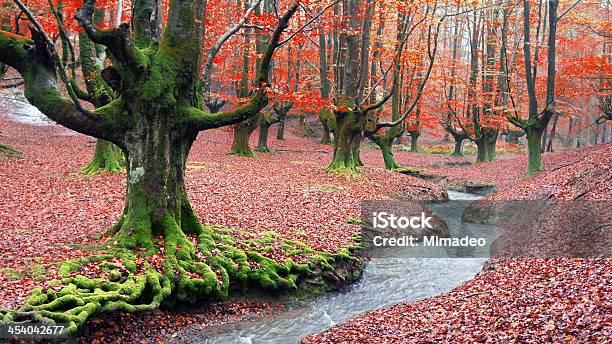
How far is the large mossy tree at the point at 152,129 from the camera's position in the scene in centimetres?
763

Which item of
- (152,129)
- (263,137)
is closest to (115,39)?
(152,129)

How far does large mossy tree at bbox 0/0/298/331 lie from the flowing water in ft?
2.57

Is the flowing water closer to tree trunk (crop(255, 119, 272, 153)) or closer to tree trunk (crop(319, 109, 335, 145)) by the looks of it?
tree trunk (crop(319, 109, 335, 145))

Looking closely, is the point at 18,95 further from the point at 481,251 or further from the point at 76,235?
the point at 481,251

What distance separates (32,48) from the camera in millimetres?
7805

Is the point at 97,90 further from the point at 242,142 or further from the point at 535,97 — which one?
the point at 535,97

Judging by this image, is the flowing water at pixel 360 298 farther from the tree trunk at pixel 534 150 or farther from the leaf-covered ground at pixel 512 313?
the tree trunk at pixel 534 150

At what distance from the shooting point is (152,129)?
8.47 m

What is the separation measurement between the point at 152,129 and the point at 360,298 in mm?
5352

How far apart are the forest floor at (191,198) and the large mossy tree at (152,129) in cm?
46

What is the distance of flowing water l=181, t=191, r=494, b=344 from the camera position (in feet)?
25.0

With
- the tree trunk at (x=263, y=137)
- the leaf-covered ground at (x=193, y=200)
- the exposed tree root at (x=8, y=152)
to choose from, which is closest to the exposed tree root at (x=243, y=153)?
the leaf-covered ground at (x=193, y=200)

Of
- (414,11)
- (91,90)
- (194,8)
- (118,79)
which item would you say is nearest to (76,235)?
(118,79)

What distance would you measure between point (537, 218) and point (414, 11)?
11.0m
